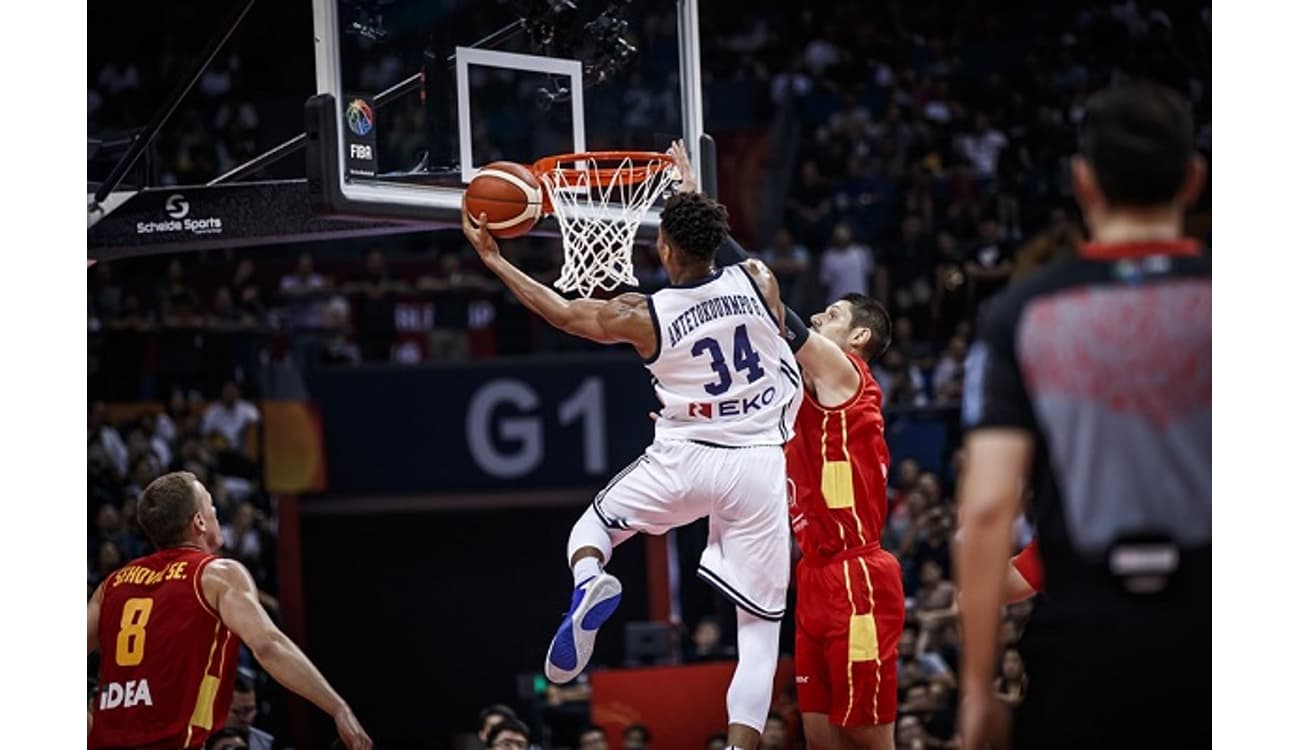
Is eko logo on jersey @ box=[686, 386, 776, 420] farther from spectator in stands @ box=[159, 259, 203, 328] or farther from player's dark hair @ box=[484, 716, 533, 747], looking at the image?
spectator in stands @ box=[159, 259, 203, 328]

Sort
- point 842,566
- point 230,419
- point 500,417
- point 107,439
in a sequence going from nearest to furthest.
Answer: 1. point 842,566
2. point 107,439
3. point 500,417
4. point 230,419

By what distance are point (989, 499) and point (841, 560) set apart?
3280 mm

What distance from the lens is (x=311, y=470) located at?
15234 mm

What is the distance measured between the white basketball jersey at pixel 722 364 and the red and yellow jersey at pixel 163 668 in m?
1.81

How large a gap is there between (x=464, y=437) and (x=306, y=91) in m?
7.28

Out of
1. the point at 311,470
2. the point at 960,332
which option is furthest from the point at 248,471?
the point at 960,332

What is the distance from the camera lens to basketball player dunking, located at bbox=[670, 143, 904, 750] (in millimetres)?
6762

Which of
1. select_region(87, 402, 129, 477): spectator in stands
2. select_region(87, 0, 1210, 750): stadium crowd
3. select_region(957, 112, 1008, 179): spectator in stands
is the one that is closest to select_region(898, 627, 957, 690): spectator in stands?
select_region(87, 0, 1210, 750): stadium crowd

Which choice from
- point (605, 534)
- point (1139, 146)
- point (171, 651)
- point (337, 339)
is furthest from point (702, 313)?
point (337, 339)

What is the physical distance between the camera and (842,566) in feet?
22.5

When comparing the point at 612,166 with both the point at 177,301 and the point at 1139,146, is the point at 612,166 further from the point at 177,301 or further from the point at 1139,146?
the point at 177,301

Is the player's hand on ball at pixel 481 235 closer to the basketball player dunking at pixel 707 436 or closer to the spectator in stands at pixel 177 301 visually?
the basketball player dunking at pixel 707 436

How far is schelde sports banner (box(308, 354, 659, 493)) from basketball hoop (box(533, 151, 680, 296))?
23.2 ft

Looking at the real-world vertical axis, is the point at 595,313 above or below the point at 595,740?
above
